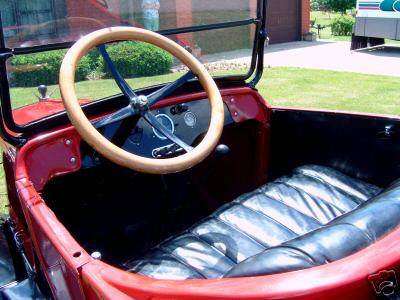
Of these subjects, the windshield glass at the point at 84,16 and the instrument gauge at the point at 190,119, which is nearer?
the windshield glass at the point at 84,16

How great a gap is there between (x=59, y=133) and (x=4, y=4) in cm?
53

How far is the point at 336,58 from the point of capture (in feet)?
41.1

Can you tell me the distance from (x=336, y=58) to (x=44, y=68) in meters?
11.4

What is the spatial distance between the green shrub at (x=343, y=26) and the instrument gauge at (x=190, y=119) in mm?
18974

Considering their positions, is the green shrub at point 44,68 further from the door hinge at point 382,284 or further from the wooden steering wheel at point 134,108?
the door hinge at point 382,284

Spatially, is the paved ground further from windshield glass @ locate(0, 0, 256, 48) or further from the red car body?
the red car body

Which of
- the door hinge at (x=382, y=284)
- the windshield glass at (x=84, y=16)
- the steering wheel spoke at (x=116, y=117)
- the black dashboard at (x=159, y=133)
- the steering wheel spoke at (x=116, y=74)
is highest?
the windshield glass at (x=84, y=16)

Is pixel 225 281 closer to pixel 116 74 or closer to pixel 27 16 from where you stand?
pixel 116 74

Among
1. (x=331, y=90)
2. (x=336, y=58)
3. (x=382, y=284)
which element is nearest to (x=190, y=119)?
(x=382, y=284)

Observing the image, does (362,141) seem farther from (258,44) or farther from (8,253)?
(8,253)

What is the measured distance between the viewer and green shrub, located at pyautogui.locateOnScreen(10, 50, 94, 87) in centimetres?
199

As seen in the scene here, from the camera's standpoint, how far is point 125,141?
2172 mm

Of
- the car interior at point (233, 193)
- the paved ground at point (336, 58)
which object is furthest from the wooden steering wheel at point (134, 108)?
the paved ground at point (336, 58)

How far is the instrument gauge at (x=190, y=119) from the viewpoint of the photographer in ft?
8.07
